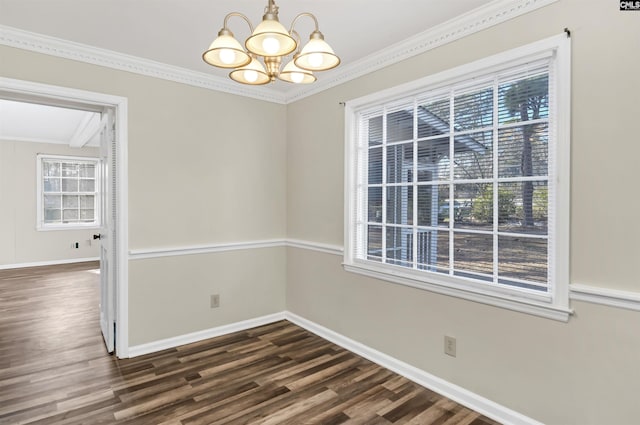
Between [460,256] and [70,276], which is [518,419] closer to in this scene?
[460,256]

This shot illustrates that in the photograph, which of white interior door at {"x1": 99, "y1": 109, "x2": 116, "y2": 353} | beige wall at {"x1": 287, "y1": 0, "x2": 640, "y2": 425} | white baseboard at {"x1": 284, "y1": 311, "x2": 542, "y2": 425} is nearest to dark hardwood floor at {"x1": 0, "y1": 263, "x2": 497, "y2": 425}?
white baseboard at {"x1": 284, "y1": 311, "x2": 542, "y2": 425}

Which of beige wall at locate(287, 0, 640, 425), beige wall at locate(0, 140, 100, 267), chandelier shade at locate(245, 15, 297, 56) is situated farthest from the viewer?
beige wall at locate(0, 140, 100, 267)

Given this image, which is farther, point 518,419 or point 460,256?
point 460,256

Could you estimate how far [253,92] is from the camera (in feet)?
12.1

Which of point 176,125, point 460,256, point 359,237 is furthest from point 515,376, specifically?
point 176,125

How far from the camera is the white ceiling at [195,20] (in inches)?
84.8

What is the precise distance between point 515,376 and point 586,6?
6.74 ft

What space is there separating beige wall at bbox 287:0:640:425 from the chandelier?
1239 mm

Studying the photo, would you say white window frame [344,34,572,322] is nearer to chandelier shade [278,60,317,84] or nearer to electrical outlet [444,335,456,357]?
electrical outlet [444,335,456,357]

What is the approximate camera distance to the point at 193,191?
333cm

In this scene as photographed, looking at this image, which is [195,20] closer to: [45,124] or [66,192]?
[45,124]

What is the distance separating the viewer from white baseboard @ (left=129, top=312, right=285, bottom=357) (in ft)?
10.1

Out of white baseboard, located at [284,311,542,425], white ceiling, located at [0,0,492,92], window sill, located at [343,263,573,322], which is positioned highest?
white ceiling, located at [0,0,492,92]

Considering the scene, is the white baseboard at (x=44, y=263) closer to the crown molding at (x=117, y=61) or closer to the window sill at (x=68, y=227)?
the window sill at (x=68, y=227)
